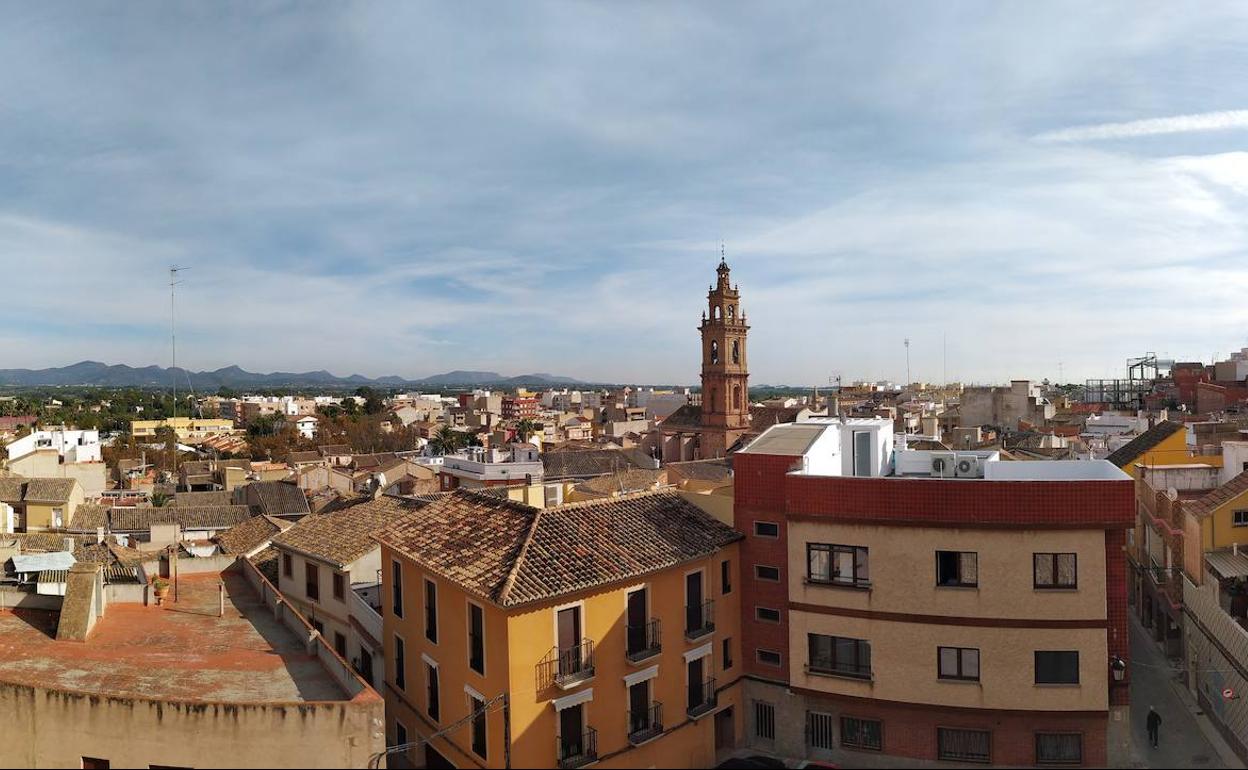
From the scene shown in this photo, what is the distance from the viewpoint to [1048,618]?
18.3 meters

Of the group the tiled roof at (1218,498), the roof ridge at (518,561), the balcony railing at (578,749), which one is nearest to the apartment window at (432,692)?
the balcony railing at (578,749)

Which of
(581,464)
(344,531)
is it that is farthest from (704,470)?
(344,531)

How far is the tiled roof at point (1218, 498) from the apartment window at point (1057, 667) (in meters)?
11.1

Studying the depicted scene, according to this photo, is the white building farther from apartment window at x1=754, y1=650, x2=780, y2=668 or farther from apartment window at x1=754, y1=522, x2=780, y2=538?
apartment window at x1=754, y1=650, x2=780, y2=668

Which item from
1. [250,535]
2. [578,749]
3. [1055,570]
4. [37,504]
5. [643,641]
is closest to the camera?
[578,749]

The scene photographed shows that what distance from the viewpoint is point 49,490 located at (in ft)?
148

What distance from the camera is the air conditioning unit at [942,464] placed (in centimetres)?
2266

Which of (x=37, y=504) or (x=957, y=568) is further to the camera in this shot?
(x=37, y=504)

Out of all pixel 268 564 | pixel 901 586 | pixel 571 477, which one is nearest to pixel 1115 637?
pixel 901 586

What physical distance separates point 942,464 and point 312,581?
19.6 m

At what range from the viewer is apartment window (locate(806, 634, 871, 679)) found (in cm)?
1958

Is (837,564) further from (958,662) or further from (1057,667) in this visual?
(1057,667)

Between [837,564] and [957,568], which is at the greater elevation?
[957,568]

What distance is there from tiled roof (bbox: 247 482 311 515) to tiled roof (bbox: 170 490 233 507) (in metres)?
1.90
